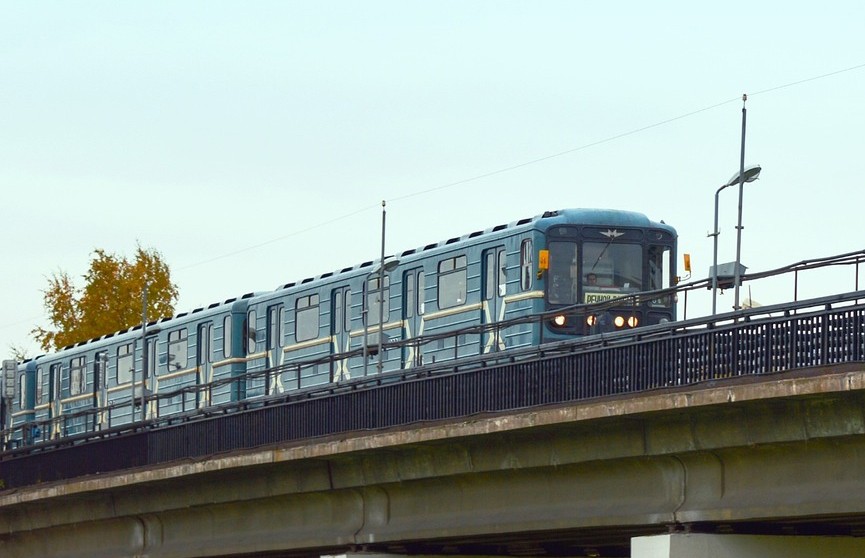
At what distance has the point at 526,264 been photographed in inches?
1401

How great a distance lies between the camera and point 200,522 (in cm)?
3444

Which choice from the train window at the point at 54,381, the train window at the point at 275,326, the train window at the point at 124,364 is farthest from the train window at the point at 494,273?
the train window at the point at 54,381

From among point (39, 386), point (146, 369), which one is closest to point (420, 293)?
point (146, 369)

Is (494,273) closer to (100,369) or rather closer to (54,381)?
(100,369)

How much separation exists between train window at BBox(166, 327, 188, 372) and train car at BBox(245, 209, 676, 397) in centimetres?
944

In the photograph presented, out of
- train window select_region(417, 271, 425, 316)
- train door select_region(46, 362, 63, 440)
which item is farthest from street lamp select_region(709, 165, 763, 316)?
train door select_region(46, 362, 63, 440)

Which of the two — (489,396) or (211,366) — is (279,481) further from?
(211,366)

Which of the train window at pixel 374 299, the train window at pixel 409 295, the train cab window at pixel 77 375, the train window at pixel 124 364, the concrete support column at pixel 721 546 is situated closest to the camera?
the concrete support column at pixel 721 546

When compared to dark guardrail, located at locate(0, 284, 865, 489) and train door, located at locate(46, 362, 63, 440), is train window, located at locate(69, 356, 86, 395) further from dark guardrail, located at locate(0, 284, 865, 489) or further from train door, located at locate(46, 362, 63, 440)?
dark guardrail, located at locate(0, 284, 865, 489)

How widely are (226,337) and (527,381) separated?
21205 mm

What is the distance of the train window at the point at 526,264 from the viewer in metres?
35.5

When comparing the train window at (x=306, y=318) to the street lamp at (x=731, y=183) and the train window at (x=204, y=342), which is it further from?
the street lamp at (x=731, y=183)

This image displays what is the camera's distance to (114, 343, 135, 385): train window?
5047cm

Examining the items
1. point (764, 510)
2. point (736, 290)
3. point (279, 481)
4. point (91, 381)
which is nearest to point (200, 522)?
point (279, 481)
